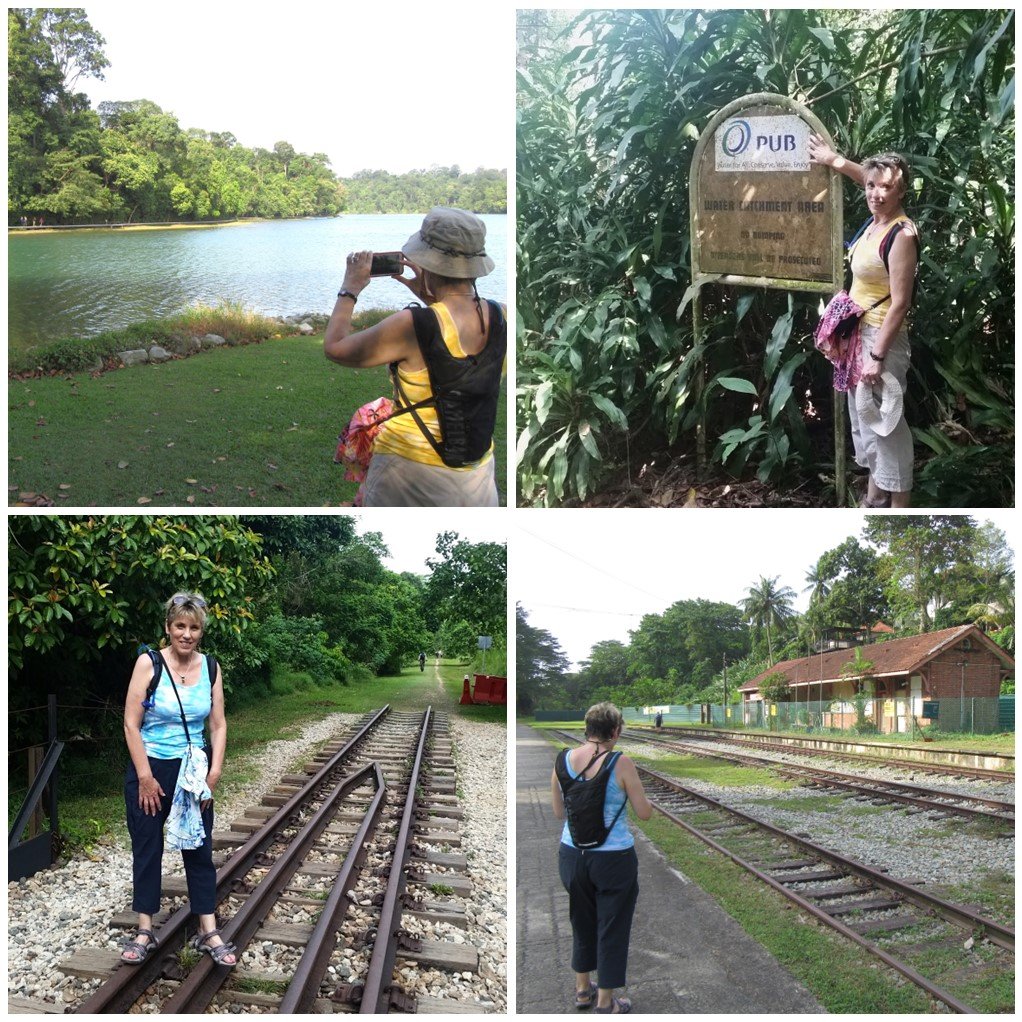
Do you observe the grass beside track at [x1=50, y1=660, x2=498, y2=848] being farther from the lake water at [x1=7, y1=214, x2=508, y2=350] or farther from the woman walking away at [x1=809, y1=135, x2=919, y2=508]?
Answer: the woman walking away at [x1=809, y1=135, x2=919, y2=508]

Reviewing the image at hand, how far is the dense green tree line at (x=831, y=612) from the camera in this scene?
12.8 ft

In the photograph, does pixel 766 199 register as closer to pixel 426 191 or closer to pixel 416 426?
pixel 426 191

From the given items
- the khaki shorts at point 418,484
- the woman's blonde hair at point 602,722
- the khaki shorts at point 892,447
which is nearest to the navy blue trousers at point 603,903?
the woman's blonde hair at point 602,722

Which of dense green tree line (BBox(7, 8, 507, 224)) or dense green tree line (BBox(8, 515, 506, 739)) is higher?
dense green tree line (BBox(7, 8, 507, 224))

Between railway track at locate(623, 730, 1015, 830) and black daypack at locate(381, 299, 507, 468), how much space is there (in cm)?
135

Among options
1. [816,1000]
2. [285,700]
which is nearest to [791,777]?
[816,1000]

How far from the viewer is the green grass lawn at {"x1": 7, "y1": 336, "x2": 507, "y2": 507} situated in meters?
4.07

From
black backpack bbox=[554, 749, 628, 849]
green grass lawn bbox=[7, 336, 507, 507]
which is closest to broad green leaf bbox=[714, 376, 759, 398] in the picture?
green grass lawn bbox=[7, 336, 507, 507]

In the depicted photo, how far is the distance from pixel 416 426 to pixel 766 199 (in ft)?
6.12

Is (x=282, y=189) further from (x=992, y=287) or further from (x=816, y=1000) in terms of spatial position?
(x=816, y=1000)

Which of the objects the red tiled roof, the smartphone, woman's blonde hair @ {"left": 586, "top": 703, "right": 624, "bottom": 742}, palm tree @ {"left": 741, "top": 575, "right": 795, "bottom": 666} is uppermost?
the smartphone

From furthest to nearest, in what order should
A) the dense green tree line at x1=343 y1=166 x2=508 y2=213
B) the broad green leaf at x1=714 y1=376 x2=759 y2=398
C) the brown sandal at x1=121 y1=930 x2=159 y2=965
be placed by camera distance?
the broad green leaf at x1=714 y1=376 x2=759 y2=398
the dense green tree line at x1=343 y1=166 x2=508 y2=213
the brown sandal at x1=121 y1=930 x2=159 y2=965

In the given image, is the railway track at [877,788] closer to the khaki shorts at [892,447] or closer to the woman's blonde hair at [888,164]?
the khaki shorts at [892,447]

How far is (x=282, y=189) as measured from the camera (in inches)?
167
